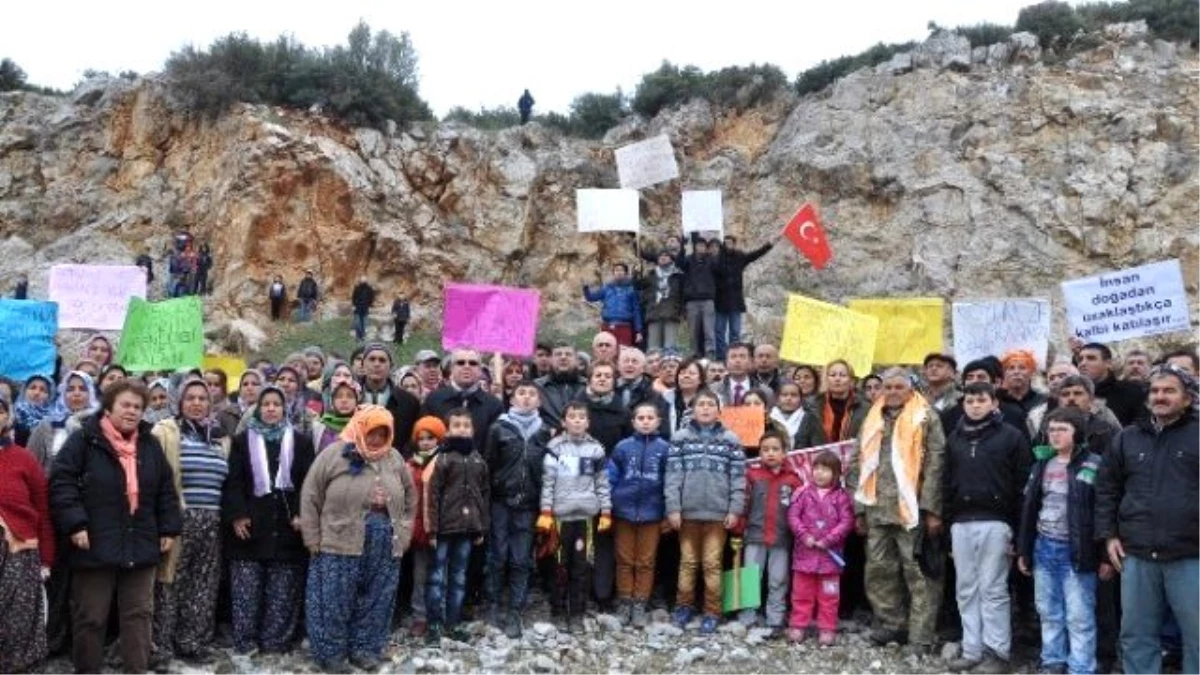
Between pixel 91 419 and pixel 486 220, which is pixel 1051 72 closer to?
pixel 486 220

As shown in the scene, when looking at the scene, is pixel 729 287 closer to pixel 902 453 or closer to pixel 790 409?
pixel 790 409

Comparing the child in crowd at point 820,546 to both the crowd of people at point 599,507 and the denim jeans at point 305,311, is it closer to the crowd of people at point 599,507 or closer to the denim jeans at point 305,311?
the crowd of people at point 599,507

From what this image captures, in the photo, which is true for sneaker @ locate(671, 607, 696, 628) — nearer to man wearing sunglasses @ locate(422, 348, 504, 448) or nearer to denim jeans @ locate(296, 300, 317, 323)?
man wearing sunglasses @ locate(422, 348, 504, 448)

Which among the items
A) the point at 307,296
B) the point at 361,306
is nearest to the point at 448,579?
the point at 361,306

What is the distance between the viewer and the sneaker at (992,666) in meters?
6.98

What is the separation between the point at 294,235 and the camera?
24281mm

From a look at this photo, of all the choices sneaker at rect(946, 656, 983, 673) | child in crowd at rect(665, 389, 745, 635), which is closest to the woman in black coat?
child in crowd at rect(665, 389, 745, 635)

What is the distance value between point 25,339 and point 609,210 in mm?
8340

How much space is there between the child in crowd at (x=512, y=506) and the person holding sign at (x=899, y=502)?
2.44 metres

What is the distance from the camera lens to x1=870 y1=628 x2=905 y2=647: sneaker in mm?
7574

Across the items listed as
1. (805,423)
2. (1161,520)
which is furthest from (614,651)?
(1161,520)

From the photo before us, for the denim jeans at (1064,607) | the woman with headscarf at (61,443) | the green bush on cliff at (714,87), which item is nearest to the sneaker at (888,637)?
the denim jeans at (1064,607)

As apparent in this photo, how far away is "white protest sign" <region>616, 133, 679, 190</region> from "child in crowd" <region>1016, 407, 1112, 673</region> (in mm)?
11885

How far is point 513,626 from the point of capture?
303 inches
